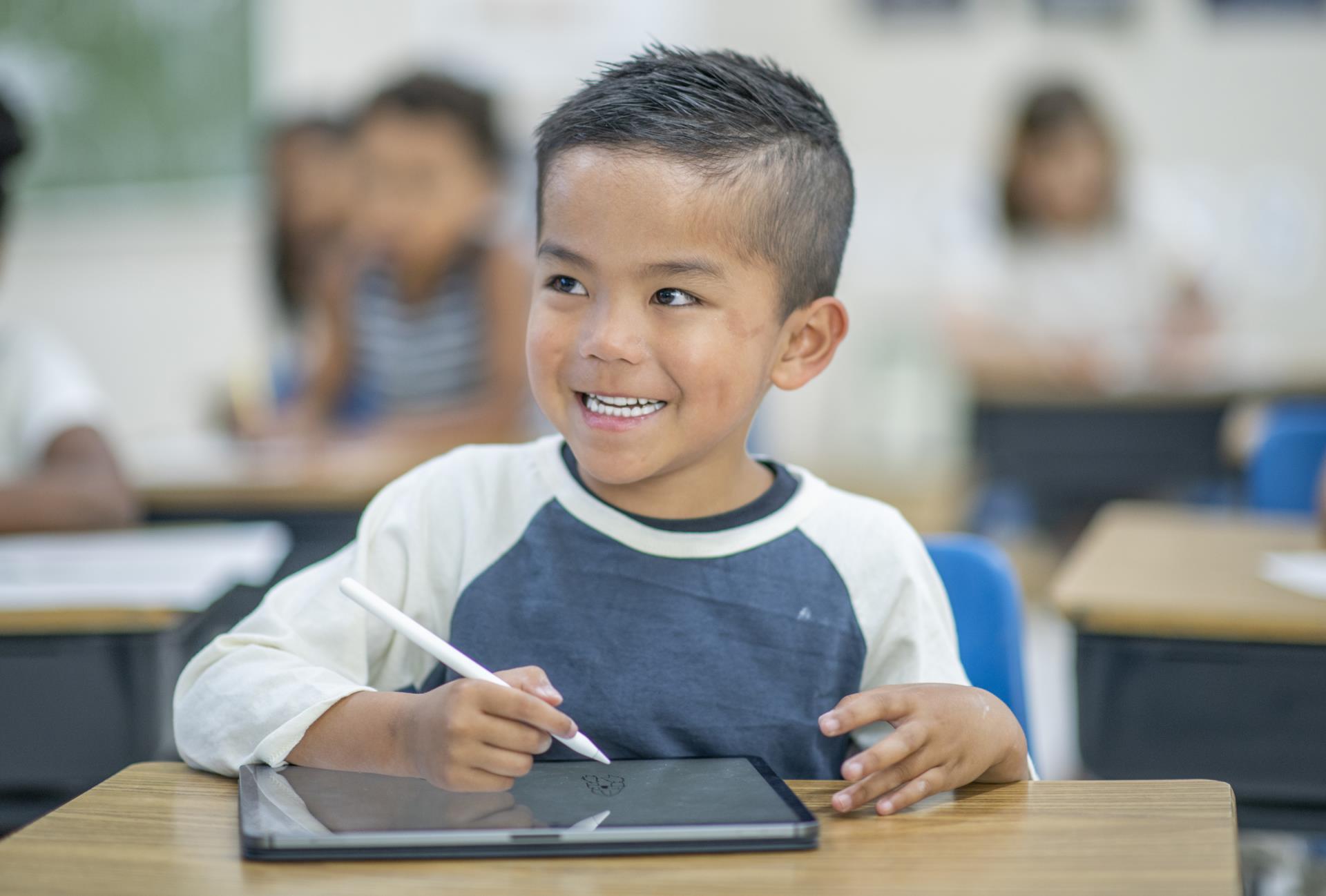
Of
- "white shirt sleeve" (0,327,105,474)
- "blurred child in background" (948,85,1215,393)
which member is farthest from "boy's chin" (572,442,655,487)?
"blurred child in background" (948,85,1215,393)

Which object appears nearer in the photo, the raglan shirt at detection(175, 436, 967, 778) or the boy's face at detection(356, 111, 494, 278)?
the raglan shirt at detection(175, 436, 967, 778)

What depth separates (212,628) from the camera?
1.54 meters

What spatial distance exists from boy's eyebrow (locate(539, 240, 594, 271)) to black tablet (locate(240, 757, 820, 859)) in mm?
334

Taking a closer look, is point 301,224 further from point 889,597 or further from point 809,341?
point 889,597

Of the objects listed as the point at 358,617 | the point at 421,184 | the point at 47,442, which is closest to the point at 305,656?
the point at 358,617

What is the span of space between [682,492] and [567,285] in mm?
180

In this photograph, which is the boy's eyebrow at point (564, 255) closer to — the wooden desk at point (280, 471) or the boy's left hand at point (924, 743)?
the boy's left hand at point (924, 743)

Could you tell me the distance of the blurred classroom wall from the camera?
203 inches

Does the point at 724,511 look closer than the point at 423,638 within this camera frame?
No

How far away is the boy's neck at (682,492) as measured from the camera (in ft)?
3.52

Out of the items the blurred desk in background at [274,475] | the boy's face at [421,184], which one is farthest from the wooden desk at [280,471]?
the boy's face at [421,184]

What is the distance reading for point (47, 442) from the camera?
1956mm

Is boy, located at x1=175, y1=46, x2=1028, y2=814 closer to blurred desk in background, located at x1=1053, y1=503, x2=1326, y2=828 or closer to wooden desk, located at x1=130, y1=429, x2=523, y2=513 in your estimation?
blurred desk in background, located at x1=1053, y1=503, x2=1326, y2=828

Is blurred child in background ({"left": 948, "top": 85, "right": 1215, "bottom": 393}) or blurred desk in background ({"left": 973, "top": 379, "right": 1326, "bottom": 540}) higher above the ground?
blurred child in background ({"left": 948, "top": 85, "right": 1215, "bottom": 393})
